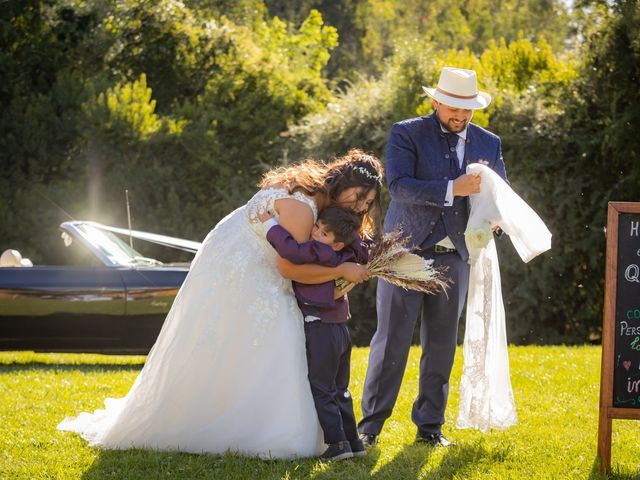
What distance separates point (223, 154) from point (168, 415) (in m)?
8.66

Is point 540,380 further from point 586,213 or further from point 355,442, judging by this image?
point 586,213

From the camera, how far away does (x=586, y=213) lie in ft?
38.0

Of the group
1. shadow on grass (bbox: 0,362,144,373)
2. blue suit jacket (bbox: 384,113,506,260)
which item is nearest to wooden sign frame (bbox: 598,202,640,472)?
blue suit jacket (bbox: 384,113,506,260)

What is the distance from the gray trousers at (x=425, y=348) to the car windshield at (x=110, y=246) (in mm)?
4228

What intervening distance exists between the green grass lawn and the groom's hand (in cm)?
149

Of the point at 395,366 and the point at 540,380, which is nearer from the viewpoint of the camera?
the point at 395,366

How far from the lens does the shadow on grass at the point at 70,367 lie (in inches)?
354

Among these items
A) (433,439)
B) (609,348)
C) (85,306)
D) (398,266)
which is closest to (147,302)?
(85,306)

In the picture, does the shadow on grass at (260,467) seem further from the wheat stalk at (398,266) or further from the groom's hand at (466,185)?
the groom's hand at (466,185)

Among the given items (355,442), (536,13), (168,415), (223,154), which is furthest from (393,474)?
(536,13)

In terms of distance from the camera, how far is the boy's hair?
16.7ft

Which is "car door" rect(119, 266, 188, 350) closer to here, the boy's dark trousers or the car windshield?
the car windshield

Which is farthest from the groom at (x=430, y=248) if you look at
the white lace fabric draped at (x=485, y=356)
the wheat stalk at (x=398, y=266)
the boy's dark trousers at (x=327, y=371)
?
the boy's dark trousers at (x=327, y=371)

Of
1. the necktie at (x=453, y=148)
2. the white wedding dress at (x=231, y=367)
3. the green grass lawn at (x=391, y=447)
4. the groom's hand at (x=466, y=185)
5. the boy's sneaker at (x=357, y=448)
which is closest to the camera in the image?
the green grass lawn at (x=391, y=447)
